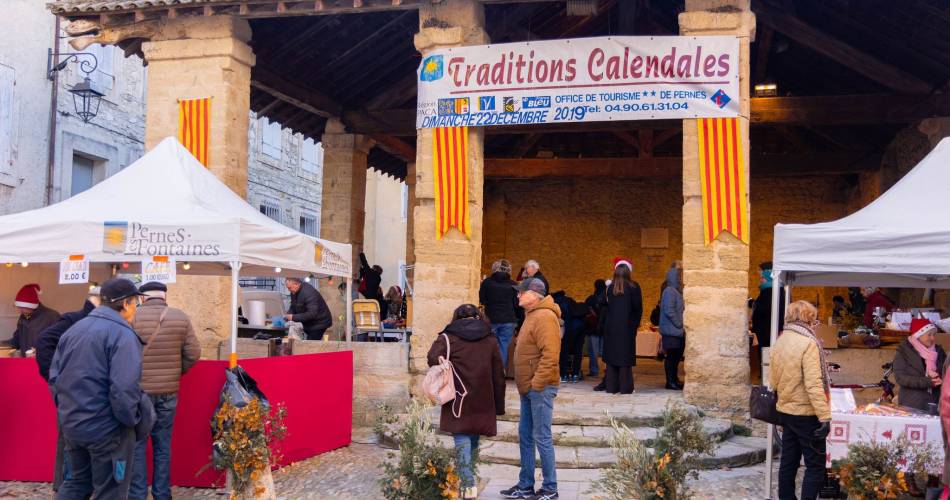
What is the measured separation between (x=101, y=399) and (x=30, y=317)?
3802mm

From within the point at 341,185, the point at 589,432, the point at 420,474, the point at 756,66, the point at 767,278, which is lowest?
the point at 589,432

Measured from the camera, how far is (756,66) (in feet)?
44.3

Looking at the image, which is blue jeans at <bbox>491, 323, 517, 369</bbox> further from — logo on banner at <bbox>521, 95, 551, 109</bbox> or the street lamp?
the street lamp

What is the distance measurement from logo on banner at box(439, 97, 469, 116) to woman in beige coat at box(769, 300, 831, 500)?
4962 millimetres

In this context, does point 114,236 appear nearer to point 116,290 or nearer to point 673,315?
point 116,290

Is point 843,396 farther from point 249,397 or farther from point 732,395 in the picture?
point 249,397

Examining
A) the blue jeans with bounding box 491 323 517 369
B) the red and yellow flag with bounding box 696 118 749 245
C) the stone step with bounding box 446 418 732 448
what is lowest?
the stone step with bounding box 446 418 732 448

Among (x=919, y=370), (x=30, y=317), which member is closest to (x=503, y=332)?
(x=919, y=370)

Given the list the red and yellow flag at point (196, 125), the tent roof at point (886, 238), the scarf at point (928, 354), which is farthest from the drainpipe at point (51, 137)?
the scarf at point (928, 354)

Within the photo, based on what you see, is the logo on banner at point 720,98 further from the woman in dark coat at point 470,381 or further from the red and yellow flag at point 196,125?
the red and yellow flag at point 196,125

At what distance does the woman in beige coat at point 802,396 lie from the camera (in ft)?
17.7

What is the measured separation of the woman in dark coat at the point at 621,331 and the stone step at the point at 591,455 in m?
1.73

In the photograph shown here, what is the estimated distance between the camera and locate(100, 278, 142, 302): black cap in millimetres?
4816

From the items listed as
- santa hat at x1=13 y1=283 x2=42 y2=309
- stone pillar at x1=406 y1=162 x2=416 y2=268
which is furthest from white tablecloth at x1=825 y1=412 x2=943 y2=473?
stone pillar at x1=406 y1=162 x2=416 y2=268
